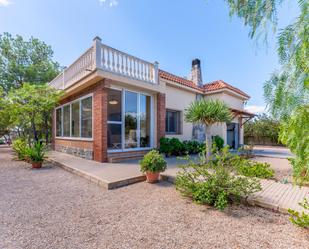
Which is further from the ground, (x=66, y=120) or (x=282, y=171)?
(x=66, y=120)

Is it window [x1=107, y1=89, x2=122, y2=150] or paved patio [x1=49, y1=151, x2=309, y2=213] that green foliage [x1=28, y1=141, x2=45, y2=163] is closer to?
paved patio [x1=49, y1=151, x2=309, y2=213]

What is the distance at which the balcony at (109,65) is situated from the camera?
7.41 meters

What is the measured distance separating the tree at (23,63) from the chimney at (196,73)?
14486mm

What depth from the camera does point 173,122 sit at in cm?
→ 1166

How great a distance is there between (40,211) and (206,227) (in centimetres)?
327

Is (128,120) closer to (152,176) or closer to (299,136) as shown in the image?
(152,176)

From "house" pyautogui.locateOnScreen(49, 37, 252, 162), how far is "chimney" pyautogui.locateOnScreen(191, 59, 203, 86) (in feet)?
4.95

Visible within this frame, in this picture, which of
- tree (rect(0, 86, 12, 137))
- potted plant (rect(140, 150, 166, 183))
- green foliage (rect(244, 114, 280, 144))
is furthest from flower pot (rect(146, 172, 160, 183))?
green foliage (rect(244, 114, 280, 144))

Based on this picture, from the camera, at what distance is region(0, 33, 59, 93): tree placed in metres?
16.7

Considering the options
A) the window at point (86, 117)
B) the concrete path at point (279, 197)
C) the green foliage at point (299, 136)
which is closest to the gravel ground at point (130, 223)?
the concrete path at point (279, 197)

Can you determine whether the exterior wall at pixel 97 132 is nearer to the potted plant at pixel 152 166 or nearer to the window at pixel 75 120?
the window at pixel 75 120

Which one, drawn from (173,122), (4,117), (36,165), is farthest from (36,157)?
(4,117)

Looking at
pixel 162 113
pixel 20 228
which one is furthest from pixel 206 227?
pixel 162 113

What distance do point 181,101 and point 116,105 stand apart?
4827 mm
